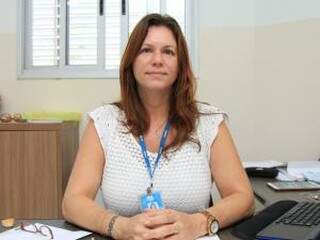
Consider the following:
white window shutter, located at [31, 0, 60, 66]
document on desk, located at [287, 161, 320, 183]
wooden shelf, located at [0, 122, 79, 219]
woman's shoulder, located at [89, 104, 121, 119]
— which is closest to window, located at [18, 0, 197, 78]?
white window shutter, located at [31, 0, 60, 66]

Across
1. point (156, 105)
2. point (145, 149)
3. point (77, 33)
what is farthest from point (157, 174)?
point (77, 33)

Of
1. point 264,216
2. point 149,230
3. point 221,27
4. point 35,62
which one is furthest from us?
point 35,62

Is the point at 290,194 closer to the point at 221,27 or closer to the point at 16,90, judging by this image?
the point at 221,27

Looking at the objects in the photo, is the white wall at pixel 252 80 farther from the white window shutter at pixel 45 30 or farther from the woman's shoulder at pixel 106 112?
the woman's shoulder at pixel 106 112

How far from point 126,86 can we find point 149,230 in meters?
0.68

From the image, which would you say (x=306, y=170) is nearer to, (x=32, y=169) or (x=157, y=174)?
(x=157, y=174)

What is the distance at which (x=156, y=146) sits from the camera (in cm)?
154

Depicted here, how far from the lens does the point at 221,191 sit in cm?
148

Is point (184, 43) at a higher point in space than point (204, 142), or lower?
higher

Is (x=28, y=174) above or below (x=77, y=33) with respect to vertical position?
below

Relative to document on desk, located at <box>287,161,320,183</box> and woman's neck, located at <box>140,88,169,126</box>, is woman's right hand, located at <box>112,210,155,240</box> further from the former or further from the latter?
document on desk, located at <box>287,161,320,183</box>

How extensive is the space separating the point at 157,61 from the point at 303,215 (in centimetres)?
71

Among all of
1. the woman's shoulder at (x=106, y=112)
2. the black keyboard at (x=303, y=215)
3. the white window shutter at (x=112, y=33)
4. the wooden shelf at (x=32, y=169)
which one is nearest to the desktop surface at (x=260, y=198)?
the black keyboard at (x=303, y=215)

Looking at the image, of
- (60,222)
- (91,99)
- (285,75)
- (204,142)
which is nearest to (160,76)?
(204,142)
